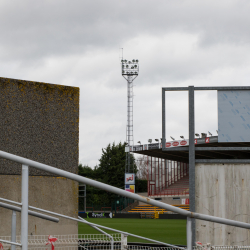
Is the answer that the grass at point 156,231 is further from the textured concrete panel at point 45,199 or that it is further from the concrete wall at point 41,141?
the concrete wall at point 41,141

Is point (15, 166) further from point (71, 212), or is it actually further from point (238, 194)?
point (238, 194)

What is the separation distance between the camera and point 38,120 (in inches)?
256

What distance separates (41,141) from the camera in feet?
21.3

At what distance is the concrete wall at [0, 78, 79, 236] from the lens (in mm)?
6223

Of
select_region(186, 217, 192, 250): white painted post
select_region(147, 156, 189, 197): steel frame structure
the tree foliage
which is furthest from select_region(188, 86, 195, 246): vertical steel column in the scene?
the tree foliage

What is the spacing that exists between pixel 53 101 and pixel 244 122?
11.8ft

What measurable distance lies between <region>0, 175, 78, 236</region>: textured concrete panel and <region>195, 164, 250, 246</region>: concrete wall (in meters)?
2.36

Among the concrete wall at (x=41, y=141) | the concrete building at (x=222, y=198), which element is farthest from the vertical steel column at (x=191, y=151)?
the concrete wall at (x=41, y=141)

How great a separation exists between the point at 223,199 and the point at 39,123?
3.56 meters

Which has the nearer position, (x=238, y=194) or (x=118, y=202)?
(x=238, y=194)

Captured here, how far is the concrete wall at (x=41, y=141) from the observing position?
622cm

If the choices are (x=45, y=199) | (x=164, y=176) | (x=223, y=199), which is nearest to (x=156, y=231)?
(x=223, y=199)

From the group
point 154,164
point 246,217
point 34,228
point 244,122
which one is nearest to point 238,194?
point 246,217

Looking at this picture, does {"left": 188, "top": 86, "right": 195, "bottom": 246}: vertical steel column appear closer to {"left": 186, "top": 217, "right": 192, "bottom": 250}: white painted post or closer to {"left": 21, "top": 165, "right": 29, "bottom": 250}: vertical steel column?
{"left": 186, "top": 217, "right": 192, "bottom": 250}: white painted post
